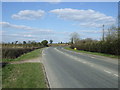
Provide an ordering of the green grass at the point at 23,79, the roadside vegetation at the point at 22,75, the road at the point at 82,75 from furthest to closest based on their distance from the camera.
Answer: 1. the road at the point at 82,75
2. the roadside vegetation at the point at 22,75
3. the green grass at the point at 23,79

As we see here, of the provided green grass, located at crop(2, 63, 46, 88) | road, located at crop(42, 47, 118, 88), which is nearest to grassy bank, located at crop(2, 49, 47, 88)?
green grass, located at crop(2, 63, 46, 88)

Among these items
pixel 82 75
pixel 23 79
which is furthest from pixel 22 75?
pixel 82 75

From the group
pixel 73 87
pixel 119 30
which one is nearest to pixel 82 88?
pixel 73 87

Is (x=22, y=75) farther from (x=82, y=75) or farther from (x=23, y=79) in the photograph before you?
(x=82, y=75)

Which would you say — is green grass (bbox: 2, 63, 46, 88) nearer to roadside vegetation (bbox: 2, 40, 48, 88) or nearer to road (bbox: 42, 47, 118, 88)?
roadside vegetation (bbox: 2, 40, 48, 88)

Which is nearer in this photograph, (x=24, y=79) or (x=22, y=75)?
(x=24, y=79)

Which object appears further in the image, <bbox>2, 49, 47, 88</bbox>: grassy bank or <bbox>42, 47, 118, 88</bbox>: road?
<bbox>42, 47, 118, 88</bbox>: road

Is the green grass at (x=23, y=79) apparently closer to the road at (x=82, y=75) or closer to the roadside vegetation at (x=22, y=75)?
the roadside vegetation at (x=22, y=75)

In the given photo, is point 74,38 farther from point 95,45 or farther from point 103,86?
point 103,86

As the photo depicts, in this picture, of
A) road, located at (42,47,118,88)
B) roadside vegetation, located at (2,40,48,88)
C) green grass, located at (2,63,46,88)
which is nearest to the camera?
green grass, located at (2,63,46,88)

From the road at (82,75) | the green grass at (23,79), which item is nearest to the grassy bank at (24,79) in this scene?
the green grass at (23,79)

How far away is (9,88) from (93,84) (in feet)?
12.6

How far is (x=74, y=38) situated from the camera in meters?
93.5

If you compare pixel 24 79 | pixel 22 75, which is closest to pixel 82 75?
pixel 24 79
